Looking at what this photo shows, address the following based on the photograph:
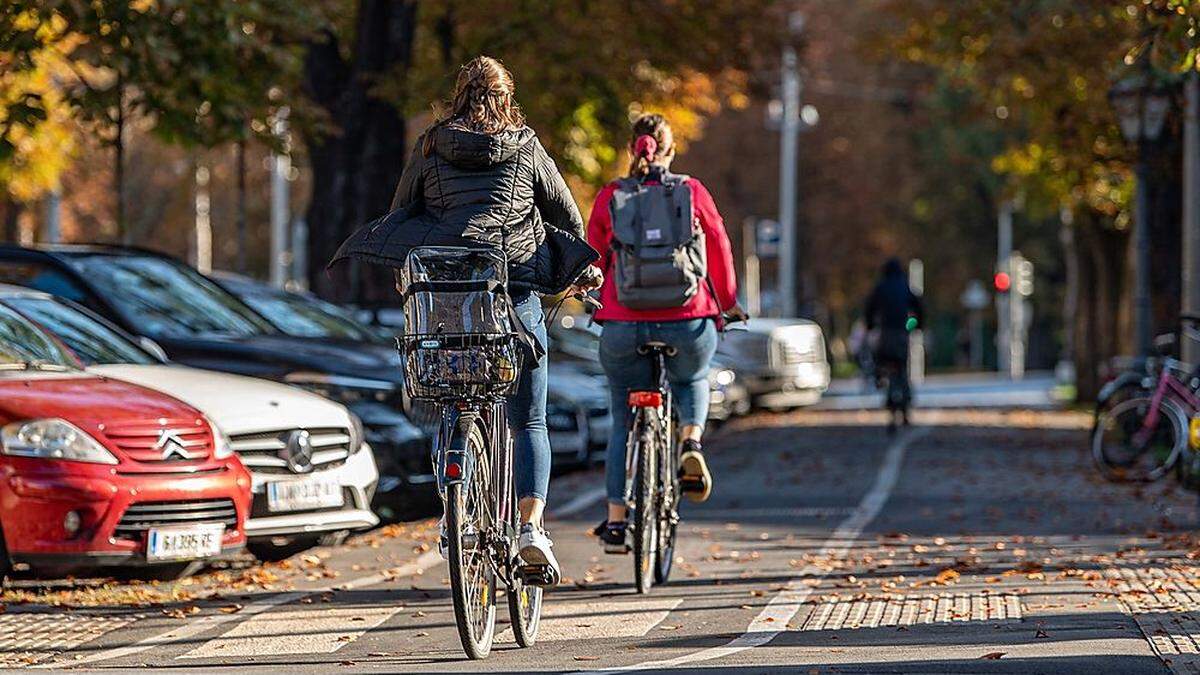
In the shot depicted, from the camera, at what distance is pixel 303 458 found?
38.0 ft

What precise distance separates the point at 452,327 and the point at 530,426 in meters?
0.74

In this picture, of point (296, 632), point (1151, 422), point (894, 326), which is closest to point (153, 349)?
point (296, 632)

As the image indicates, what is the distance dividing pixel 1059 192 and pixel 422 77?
1129 cm

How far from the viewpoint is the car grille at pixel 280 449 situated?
11.4 metres

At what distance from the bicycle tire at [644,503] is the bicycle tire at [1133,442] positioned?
7.43m

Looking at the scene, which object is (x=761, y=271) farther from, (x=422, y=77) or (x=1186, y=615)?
(x=1186, y=615)

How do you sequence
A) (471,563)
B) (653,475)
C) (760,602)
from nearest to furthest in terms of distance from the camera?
(471,563)
(760,602)
(653,475)

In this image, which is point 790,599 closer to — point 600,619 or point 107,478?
point 600,619

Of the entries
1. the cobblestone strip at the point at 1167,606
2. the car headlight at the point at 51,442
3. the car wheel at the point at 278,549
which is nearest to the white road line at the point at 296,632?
the car headlight at the point at 51,442

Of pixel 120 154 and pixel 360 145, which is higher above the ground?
pixel 360 145

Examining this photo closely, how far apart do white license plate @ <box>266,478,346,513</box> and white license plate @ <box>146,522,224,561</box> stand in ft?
2.72

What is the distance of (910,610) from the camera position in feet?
31.5

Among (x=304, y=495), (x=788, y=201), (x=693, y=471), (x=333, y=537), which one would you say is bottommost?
(x=333, y=537)

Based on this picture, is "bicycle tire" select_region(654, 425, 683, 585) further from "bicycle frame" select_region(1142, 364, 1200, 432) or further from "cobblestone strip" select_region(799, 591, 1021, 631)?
"bicycle frame" select_region(1142, 364, 1200, 432)
